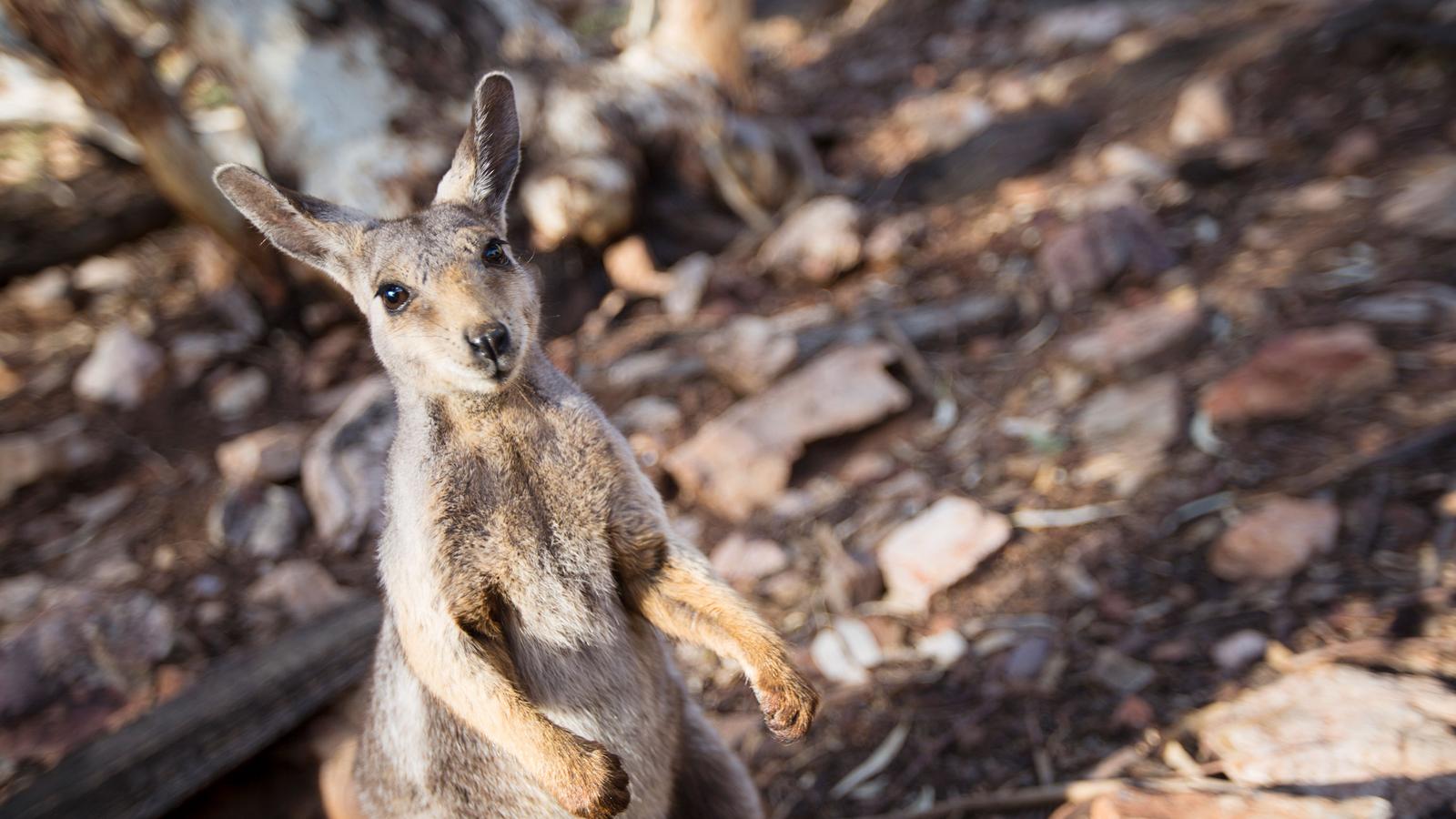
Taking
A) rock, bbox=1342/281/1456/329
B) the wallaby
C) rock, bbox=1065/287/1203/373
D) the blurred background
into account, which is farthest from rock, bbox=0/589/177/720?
rock, bbox=1342/281/1456/329

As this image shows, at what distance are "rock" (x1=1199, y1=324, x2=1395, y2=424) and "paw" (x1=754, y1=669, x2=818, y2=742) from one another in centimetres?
222

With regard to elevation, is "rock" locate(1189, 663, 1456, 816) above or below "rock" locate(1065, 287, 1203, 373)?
below

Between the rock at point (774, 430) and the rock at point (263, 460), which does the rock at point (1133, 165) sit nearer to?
the rock at point (774, 430)

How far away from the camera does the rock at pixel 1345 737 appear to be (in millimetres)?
2119

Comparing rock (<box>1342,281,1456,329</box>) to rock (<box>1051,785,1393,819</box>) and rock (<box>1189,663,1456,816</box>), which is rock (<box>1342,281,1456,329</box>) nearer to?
rock (<box>1189,663,1456,816</box>)

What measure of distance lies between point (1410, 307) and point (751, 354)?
105 inches

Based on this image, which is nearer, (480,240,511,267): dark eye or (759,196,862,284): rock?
(480,240,511,267): dark eye

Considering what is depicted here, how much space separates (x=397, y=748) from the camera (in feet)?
7.88

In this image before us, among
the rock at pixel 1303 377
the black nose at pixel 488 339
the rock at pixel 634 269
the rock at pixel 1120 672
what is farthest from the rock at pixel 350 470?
the rock at pixel 1303 377

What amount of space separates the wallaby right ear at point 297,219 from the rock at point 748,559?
1.86 meters

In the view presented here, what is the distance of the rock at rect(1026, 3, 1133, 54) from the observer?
827 centimetres

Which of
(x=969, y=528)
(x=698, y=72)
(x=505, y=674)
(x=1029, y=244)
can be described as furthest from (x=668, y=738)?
(x=698, y=72)

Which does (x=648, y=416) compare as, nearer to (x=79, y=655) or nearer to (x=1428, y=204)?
(x=79, y=655)

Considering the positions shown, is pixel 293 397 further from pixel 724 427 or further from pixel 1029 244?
pixel 1029 244
